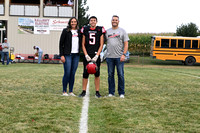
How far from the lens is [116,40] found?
7215 mm

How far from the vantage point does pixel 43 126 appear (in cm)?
433

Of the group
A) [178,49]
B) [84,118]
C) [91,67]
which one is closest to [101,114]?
[84,118]

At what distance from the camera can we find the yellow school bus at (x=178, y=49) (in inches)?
1296

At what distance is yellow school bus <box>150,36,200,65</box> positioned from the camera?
→ 108 feet

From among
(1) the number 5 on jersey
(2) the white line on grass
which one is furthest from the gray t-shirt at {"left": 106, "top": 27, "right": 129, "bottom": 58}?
(2) the white line on grass

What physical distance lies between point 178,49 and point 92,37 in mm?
27255

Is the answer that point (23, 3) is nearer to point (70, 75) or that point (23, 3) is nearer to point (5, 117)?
point (70, 75)

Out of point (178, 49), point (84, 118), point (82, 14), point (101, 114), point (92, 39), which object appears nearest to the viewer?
point (84, 118)

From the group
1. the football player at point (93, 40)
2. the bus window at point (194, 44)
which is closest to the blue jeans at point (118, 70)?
the football player at point (93, 40)

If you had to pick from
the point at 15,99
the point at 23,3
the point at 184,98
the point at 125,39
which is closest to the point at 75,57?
the point at 125,39

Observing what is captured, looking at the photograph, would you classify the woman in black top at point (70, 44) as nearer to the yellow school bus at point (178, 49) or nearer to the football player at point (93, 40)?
the football player at point (93, 40)

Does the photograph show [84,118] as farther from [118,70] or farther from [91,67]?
[118,70]

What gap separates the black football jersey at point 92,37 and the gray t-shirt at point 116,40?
0.27m

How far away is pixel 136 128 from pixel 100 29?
125 inches
